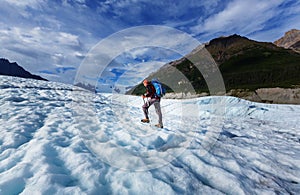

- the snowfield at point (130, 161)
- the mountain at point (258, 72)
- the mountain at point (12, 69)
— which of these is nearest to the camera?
the snowfield at point (130, 161)

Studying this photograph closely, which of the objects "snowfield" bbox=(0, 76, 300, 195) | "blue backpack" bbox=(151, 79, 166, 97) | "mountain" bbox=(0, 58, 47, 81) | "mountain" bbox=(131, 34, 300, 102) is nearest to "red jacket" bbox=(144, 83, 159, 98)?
"blue backpack" bbox=(151, 79, 166, 97)

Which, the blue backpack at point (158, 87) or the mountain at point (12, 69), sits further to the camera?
the mountain at point (12, 69)

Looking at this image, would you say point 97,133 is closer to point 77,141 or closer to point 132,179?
point 77,141

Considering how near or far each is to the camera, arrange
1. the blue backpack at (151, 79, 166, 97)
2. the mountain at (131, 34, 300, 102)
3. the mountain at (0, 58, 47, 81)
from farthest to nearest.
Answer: the mountain at (0, 58, 47, 81), the mountain at (131, 34, 300, 102), the blue backpack at (151, 79, 166, 97)

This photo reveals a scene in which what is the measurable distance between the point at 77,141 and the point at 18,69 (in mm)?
230265

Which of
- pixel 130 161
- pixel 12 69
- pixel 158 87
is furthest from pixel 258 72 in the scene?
pixel 12 69

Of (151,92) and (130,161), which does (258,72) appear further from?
(130,161)

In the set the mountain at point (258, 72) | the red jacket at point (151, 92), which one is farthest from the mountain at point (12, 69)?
the red jacket at point (151, 92)

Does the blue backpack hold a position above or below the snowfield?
above

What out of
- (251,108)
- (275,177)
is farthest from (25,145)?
(251,108)

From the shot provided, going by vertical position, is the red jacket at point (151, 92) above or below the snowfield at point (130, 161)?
above

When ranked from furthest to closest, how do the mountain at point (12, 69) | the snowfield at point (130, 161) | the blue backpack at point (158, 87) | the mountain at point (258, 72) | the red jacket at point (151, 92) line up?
the mountain at point (12, 69) < the mountain at point (258, 72) < the red jacket at point (151, 92) < the blue backpack at point (158, 87) < the snowfield at point (130, 161)

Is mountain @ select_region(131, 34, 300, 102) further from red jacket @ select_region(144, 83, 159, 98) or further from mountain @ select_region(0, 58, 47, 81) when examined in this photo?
mountain @ select_region(0, 58, 47, 81)

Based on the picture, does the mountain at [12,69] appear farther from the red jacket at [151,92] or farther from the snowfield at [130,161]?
the snowfield at [130,161]
